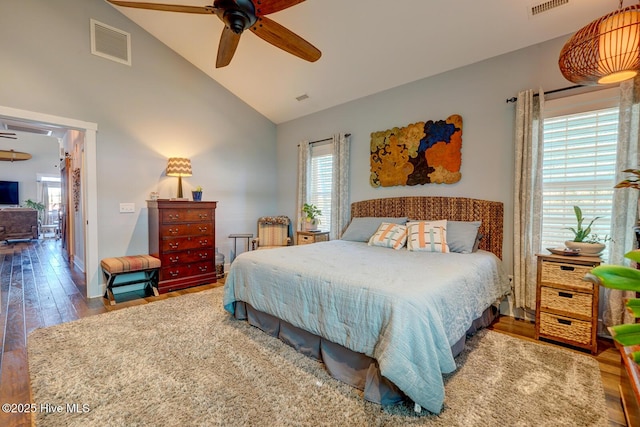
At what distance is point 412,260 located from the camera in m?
2.57

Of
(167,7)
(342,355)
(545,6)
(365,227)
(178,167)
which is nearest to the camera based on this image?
(342,355)

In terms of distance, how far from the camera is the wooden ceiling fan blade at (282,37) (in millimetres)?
2303

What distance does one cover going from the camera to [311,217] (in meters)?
4.88

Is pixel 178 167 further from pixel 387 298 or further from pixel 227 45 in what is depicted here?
pixel 387 298

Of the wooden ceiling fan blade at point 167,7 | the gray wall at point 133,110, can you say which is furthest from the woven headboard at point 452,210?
the wooden ceiling fan blade at point 167,7

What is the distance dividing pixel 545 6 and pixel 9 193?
547 inches

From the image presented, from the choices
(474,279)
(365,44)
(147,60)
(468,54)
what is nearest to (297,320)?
(474,279)

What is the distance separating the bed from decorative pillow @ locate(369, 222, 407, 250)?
0.14 meters

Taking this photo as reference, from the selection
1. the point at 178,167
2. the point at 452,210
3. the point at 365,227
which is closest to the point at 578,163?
the point at 452,210

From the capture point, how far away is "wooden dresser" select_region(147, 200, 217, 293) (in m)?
3.78

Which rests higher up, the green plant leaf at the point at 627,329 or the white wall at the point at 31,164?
the white wall at the point at 31,164

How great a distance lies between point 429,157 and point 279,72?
2.49m

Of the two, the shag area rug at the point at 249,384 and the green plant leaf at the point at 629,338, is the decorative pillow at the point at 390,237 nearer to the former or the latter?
the shag area rug at the point at 249,384

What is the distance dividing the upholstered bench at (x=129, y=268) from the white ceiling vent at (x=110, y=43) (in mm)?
2638
